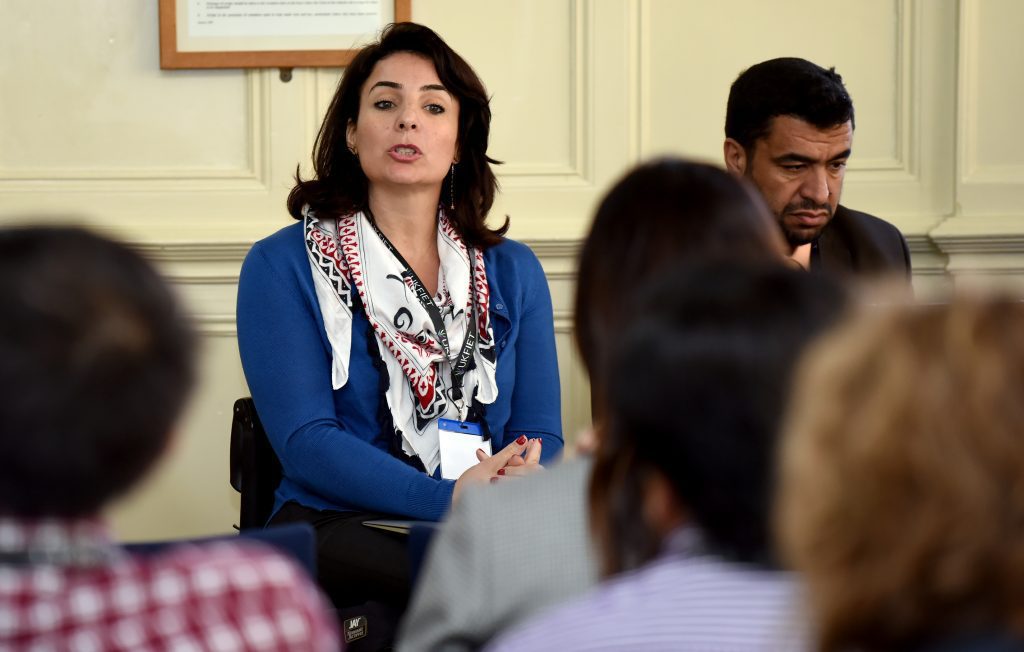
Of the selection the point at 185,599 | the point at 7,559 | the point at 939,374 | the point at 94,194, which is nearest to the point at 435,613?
the point at 185,599

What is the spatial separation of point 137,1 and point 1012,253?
2225mm

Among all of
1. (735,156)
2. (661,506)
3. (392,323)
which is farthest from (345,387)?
(661,506)

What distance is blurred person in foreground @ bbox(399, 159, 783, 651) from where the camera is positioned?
1.22 metres

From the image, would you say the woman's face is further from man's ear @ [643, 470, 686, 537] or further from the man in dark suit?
man's ear @ [643, 470, 686, 537]

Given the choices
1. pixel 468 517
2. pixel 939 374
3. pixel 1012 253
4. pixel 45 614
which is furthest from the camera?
pixel 1012 253

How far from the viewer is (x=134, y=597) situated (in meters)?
0.89

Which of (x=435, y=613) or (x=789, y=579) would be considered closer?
(x=789, y=579)

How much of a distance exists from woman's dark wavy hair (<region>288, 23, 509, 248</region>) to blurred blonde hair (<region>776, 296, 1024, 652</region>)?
2048 millimetres

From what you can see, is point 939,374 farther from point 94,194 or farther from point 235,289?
point 94,194

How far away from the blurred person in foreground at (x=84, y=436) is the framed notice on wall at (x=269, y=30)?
2411mm

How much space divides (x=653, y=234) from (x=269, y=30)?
2.19 meters

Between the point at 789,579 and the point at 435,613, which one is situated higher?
the point at 789,579

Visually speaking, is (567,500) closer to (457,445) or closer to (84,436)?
(84,436)

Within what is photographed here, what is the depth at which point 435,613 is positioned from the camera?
48.9 inches
